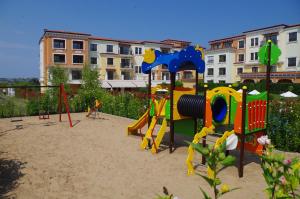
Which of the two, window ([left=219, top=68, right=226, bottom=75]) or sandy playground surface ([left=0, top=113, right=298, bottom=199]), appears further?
window ([left=219, top=68, right=226, bottom=75])

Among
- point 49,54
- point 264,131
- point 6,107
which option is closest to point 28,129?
point 6,107

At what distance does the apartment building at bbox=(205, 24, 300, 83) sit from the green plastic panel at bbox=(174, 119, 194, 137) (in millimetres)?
33562

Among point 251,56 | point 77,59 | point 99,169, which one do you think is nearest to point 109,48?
point 77,59

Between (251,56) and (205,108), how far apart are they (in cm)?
4297

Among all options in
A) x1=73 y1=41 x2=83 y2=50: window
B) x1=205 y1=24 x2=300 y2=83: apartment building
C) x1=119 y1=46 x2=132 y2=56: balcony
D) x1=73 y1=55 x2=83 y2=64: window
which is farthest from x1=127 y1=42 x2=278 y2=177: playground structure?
x1=119 y1=46 x2=132 y2=56: balcony

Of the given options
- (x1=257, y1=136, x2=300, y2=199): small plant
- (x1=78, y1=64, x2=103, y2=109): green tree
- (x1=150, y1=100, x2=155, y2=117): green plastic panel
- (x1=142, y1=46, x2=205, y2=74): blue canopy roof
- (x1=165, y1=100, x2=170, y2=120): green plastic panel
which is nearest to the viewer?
(x1=257, y1=136, x2=300, y2=199): small plant

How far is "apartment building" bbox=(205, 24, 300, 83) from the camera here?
3794cm

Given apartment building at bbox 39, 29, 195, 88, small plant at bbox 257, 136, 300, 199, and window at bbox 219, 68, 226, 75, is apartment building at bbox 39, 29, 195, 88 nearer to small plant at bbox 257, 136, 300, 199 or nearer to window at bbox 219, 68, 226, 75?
window at bbox 219, 68, 226, 75

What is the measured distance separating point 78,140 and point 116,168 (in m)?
3.13

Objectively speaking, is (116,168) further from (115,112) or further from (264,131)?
(115,112)

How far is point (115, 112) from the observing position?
602 inches

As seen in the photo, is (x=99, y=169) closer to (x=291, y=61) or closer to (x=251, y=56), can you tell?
(x=291, y=61)

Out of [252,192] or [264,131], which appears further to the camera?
[264,131]

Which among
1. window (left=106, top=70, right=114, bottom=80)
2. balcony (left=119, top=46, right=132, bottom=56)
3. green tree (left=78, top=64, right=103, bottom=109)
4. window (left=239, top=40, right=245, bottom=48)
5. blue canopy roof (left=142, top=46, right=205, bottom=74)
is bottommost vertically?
green tree (left=78, top=64, right=103, bottom=109)
